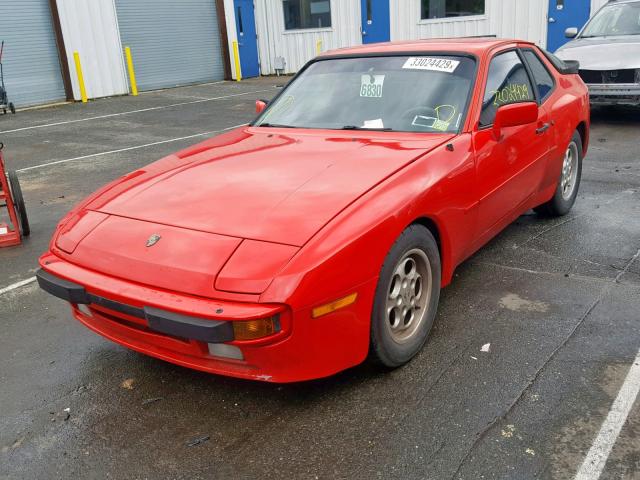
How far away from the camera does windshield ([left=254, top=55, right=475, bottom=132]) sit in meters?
3.59

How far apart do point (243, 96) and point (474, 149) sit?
13.0 m

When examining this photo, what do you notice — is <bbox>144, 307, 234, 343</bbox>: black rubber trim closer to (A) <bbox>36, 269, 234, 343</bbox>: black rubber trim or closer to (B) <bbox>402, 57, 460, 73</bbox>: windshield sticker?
(A) <bbox>36, 269, 234, 343</bbox>: black rubber trim

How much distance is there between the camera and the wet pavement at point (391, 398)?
2398mm

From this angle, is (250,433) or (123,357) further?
(123,357)

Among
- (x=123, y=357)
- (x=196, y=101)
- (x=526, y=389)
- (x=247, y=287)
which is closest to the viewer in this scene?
(x=247, y=287)

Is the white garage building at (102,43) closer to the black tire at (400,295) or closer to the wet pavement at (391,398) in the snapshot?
the wet pavement at (391,398)

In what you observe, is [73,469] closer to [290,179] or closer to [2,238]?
[290,179]

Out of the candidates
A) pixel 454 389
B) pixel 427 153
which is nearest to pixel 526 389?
pixel 454 389

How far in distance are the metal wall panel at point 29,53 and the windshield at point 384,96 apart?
43.9ft

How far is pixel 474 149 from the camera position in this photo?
3.43m

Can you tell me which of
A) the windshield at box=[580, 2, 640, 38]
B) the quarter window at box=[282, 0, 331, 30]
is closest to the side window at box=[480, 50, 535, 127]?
the windshield at box=[580, 2, 640, 38]

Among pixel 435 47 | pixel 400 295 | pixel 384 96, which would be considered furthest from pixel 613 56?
pixel 400 295

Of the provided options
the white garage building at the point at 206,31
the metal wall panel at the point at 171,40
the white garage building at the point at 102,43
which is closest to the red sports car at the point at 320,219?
the white garage building at the point at 206,31

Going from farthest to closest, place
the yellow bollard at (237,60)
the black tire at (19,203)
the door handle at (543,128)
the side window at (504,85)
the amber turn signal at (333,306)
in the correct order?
the yellow bollard at (237,60)
the black tire at (19,203)
the door handle at (543,128)
the side window at (504,85)
the amber turn signal at (333,306)
